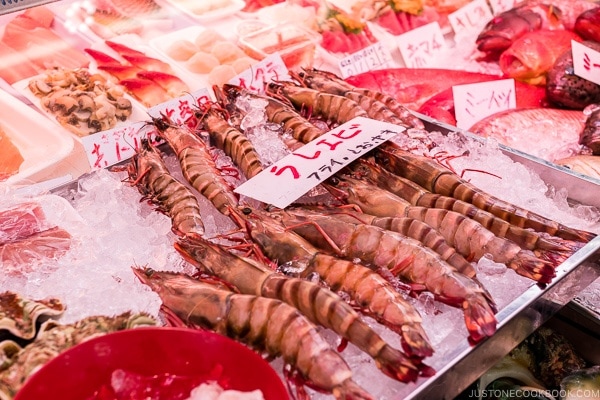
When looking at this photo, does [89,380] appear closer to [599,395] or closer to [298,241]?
[298,241]

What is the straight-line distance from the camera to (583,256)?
6.59 feet

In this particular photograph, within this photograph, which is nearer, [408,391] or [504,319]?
[408,391]

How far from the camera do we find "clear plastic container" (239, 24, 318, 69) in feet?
12.6

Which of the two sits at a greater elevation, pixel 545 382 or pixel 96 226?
pixel 96 226


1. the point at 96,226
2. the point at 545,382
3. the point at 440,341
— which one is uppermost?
the point at 440,341

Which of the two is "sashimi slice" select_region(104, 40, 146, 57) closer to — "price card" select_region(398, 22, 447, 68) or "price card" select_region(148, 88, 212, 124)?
"price card" select_region(148, 88, 212, 124)

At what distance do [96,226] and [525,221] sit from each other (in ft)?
5.03

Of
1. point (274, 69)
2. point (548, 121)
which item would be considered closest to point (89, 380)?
point (274, 69)

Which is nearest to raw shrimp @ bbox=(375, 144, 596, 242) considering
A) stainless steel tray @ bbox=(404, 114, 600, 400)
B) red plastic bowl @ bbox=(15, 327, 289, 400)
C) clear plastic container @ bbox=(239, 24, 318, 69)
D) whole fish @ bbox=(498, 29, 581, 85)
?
stainless steel tray @ bbox=(404, 114, 600, 400)

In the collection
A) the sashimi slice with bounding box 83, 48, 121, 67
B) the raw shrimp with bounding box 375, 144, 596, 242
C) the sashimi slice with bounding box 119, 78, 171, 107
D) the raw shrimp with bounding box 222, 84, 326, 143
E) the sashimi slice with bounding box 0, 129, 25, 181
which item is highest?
the raw shrimp with bounding box 375, 144, 596, 242

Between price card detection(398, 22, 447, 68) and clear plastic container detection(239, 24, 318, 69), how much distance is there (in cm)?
60

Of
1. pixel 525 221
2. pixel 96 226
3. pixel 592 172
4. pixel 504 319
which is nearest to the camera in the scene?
pixel 504 319

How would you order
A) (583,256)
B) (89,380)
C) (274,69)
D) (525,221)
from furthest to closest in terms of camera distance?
(274,69), (525,221), (583,256), (89,380)

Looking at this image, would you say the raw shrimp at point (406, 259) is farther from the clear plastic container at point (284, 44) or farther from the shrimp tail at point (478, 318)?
the clear plastic container at point (284, 44)
